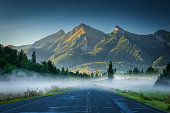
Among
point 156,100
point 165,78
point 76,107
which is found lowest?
point 156,100

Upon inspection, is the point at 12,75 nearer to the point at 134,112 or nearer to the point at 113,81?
the point at 134,112

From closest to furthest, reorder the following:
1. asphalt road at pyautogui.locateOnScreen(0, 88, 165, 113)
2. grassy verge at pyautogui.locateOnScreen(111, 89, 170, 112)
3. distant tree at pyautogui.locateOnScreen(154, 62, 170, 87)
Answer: asphalt road at pyautogui.locateOnScreen(0, 88, 165, 113)
grassy verge at pyautogui.locateOnScreen(111, 89, 170, 112)
distant tree at pyautogui.locateOnScreen(154, 62, 170, 87)

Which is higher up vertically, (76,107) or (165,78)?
(165,78)

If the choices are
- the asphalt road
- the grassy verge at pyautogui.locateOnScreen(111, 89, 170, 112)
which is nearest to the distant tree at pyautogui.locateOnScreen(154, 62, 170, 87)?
the grassy verge at pyautogui.locateOnScreen(111, 89, 170, 112)

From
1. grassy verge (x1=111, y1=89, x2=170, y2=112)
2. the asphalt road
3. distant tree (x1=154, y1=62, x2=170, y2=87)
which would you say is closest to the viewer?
the asphalt road

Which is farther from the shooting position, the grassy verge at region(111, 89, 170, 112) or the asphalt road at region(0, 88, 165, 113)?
the grassy verge at region(111, 89, 170, 112)

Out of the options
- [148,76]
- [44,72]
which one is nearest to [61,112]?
[44,72]

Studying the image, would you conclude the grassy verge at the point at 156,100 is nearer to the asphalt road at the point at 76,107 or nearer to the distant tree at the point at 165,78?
the asphalt road at the point at 76,107

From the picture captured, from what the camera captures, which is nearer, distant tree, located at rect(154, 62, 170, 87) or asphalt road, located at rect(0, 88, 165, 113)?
asphalt road, located at rect(0, 88, 165, 113)

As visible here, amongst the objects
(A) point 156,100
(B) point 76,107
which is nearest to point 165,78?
(A) point 156,100

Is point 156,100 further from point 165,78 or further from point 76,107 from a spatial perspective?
point 165,78

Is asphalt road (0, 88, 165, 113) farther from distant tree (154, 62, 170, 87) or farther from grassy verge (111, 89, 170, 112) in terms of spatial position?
distant tree (154, 62, 170, 87)

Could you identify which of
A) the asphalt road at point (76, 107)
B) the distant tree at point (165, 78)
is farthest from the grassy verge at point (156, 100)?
the distant tree at point (165, 78)

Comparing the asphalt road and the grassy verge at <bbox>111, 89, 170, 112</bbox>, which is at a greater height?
the asphalt road
